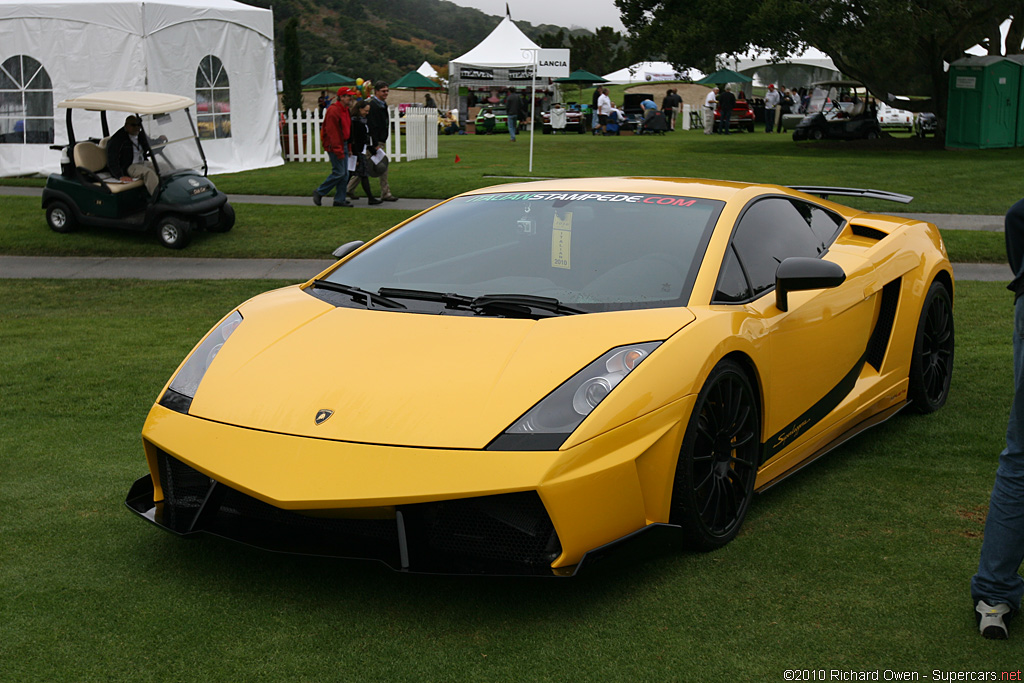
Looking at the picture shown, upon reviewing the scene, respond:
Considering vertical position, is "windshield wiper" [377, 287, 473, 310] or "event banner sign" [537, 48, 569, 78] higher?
"event banner sign" [537, 48, 569, 78]

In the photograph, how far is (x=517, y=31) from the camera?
43.3m

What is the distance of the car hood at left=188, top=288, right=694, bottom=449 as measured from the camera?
3.36 metres

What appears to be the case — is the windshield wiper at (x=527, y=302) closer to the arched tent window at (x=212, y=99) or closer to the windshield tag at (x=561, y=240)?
the windshield tag at (x=561, y=240)

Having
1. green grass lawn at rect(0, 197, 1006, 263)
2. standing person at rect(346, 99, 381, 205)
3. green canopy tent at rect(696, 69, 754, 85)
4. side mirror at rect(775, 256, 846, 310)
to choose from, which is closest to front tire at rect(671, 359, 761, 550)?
side mirror at rect(775, 256, 846, 310)

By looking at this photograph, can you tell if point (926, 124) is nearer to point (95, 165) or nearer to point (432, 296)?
point (95, 165)

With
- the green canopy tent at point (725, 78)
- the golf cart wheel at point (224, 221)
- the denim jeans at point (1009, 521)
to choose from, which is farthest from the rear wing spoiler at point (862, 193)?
the green canopy tent at point (725, 78)

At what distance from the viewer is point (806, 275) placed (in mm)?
4102

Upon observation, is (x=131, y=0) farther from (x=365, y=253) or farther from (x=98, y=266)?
(x=365, y=253)

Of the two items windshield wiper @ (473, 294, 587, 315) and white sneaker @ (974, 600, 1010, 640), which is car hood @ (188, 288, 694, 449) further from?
white sneaker @ (974, 600, 1010, 640)

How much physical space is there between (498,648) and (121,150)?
12.2 meters

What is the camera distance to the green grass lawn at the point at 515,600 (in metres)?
3.02

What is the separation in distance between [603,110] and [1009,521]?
1454 inches

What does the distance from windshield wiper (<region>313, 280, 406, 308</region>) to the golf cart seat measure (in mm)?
9980

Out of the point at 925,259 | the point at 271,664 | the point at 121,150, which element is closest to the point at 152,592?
the point at 271,664
